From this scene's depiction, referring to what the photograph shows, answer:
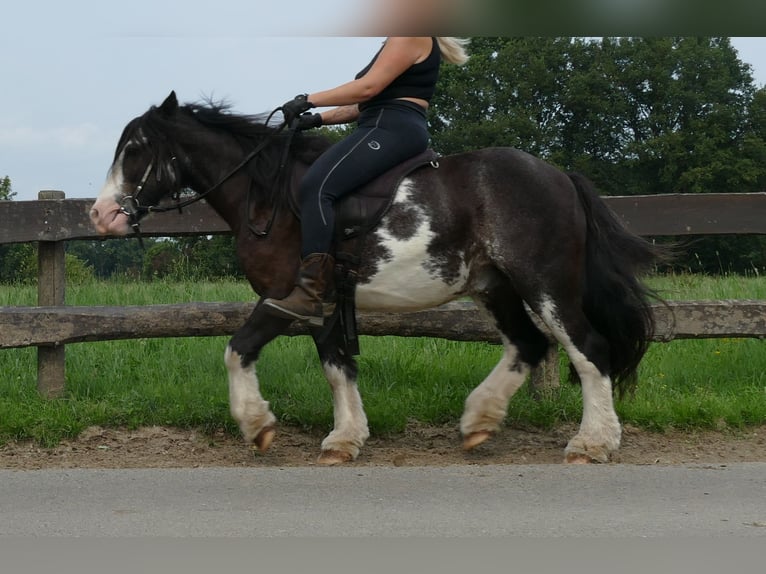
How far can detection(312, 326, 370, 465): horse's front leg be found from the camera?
539 cm

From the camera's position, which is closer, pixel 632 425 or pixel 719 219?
pixel 632 425

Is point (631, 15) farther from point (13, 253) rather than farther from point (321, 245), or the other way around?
point (13, 253)

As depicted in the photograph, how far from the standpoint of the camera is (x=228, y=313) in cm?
630

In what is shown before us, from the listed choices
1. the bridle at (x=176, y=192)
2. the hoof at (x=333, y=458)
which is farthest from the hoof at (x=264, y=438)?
the bridle at (x=176, y=192)

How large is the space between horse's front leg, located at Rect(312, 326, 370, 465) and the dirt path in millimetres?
128

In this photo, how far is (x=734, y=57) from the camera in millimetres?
43344

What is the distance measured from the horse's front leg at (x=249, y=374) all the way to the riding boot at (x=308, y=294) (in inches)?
4.9

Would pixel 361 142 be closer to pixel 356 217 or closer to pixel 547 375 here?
pixel 356 217

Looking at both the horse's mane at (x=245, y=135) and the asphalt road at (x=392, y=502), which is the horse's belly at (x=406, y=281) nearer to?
the horse's mane at (x=245, y=135)

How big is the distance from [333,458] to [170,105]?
2429 mm

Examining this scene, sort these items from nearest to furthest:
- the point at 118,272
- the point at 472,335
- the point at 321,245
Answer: the point at 321,245 < the point at 472,335 < the point at 118,272

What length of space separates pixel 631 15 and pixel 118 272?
10670 millimetres

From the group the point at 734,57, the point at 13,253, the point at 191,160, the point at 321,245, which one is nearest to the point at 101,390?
the point at 191,160

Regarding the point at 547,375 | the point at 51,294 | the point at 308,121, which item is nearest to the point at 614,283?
the point at 547,375
